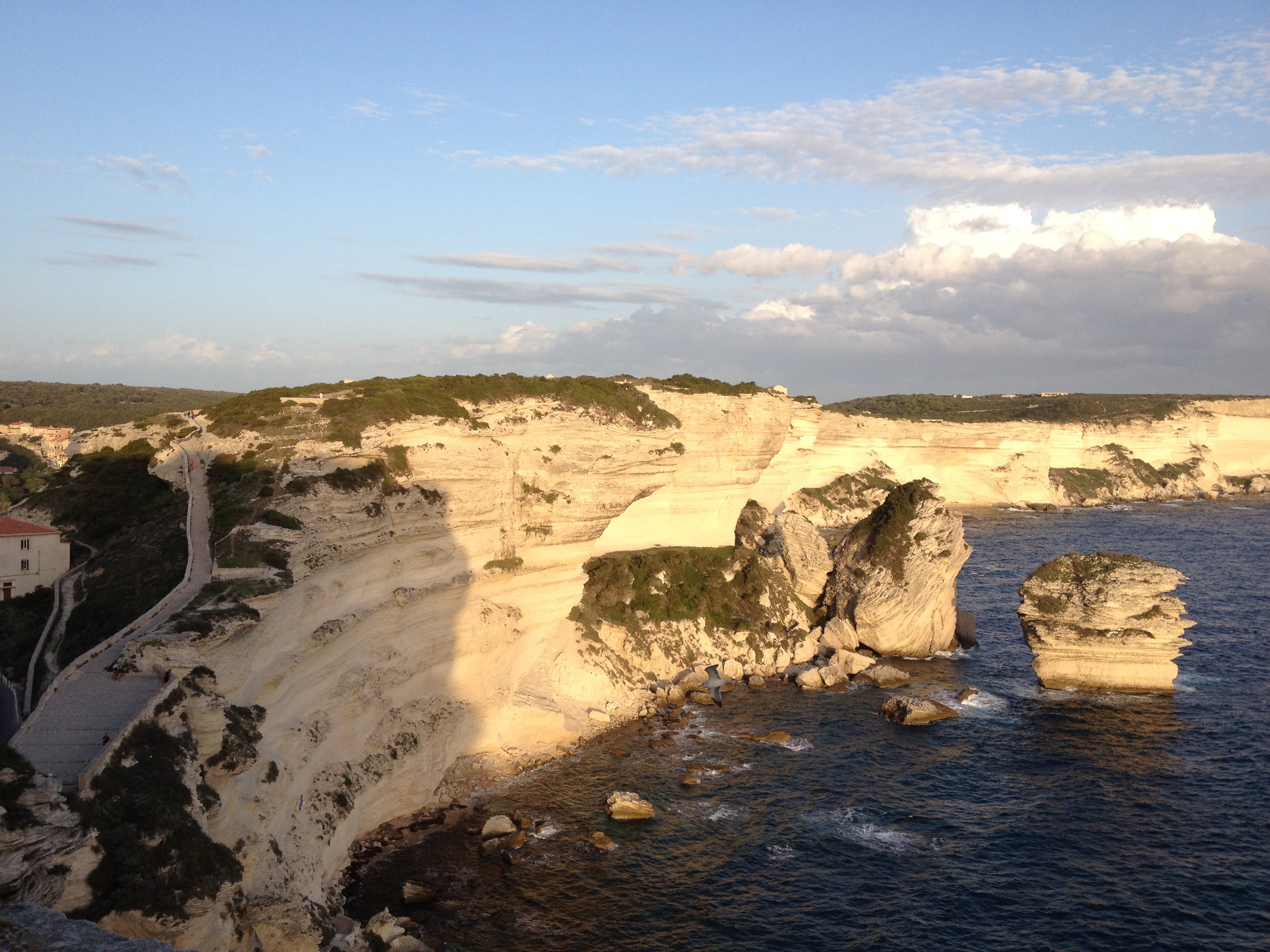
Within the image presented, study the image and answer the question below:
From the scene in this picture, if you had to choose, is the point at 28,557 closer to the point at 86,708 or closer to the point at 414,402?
the point at 414,402

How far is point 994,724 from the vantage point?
38219mm

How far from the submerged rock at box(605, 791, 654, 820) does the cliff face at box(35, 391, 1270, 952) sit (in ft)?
19.1

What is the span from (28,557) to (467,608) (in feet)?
57.6

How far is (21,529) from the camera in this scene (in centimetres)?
3294

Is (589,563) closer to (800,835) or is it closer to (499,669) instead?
(499,669)

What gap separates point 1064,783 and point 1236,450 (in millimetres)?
138636

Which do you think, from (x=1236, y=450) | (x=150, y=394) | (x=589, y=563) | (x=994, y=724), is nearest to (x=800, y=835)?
(x=994, y=724)

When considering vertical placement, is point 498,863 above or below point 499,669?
below

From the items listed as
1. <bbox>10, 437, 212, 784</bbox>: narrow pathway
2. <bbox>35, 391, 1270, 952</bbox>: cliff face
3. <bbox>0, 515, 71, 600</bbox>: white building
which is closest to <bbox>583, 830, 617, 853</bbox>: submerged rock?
<bbox>35, 391, 1270, 952</bbox>: cliff face

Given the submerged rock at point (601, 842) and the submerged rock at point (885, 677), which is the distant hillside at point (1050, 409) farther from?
the submerged rock at point (601, 842)

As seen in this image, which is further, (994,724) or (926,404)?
(926,404)

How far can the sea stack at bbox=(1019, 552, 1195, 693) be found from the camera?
4016 centimetres

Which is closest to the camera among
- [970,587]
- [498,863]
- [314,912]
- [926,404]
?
[314,912]

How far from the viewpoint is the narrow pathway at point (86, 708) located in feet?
58.1
